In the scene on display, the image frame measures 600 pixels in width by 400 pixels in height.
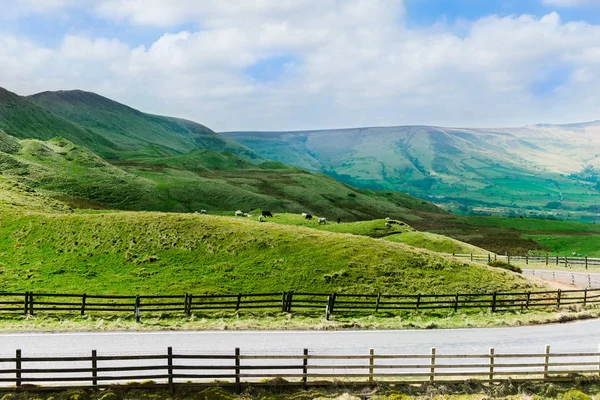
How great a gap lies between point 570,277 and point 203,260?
51.7m

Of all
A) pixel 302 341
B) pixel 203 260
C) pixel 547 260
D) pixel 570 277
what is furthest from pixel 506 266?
pixel 302 341

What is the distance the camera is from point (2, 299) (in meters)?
38.3

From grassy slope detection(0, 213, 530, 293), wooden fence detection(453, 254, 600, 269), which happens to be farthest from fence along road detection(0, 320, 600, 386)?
wooden fence detection(453, 254, 600, 269)

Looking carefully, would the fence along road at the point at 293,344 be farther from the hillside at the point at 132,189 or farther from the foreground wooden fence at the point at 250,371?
the hillside at the point at 132,189

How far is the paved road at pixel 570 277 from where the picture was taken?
196 feet

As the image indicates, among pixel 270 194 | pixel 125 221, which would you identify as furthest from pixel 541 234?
pixel 125 221

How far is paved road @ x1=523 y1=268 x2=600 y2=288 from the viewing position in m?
59.6

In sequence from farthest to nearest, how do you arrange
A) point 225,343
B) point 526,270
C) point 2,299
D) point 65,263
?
point 526,270
point 65,263
point 2,299
point 225,343

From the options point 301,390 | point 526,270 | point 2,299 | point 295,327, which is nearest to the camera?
point 301,390

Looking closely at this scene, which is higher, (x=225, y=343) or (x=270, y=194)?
(x=270, y=194)

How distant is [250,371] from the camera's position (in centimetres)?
2412

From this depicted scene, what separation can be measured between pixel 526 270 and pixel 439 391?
187ft

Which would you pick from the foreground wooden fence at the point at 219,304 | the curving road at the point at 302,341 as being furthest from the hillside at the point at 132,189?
the curving road at the point at 302,341

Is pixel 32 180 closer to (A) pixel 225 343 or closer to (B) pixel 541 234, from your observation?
(A) pixel 225 343
